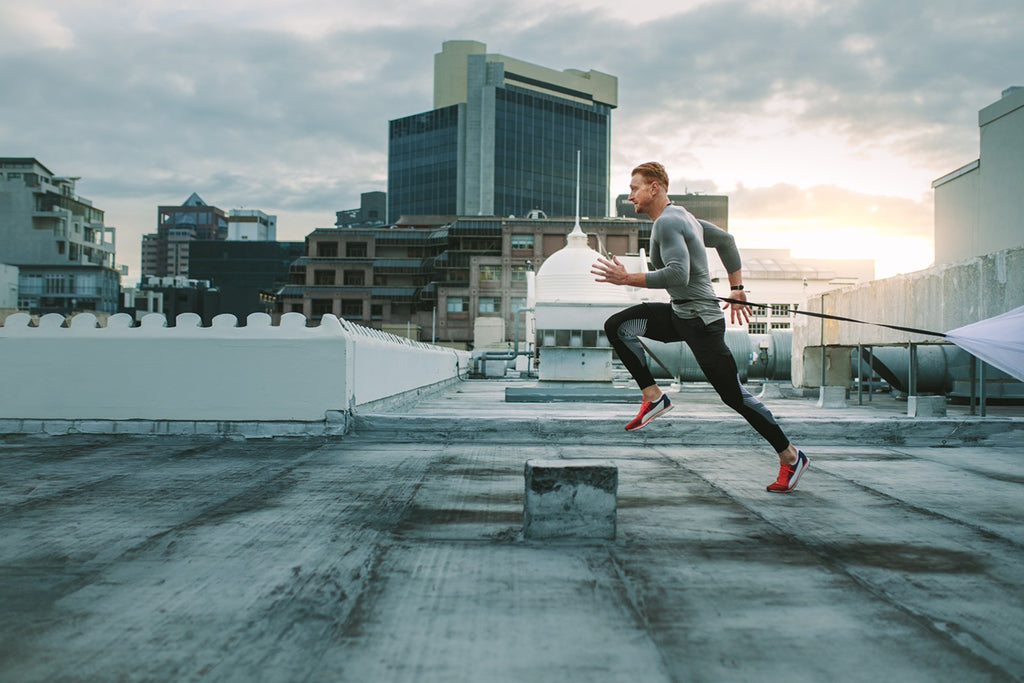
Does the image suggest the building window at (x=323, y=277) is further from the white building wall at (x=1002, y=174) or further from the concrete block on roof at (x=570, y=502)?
the concrete block on roof at (x=570, y=502)

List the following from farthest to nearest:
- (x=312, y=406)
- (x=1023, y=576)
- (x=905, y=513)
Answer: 1. (x=312, y=406)
2. (x=905, y=513)
3. (x=1023, y=576)

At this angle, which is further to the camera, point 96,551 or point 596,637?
point 96,551

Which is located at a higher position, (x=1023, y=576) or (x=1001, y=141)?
(x=1001, y=141)

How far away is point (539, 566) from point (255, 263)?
14637 centimetres

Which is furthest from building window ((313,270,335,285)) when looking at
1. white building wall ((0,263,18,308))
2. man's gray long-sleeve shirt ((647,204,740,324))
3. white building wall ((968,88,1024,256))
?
man's gray long-sleeve shirt ((647,204,740,324))

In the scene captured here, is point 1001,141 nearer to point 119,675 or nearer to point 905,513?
point 905,513

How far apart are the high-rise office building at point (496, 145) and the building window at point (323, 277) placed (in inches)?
1902

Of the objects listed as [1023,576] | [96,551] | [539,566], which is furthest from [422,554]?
[1023,576]

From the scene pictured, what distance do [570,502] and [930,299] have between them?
900 cm

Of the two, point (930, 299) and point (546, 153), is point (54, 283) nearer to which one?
point (546, 153)

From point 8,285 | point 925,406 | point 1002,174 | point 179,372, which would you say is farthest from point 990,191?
point 8,285

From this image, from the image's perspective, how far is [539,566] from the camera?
136 inches

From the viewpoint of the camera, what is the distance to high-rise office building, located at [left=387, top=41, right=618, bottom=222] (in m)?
142

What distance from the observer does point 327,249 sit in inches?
3831
